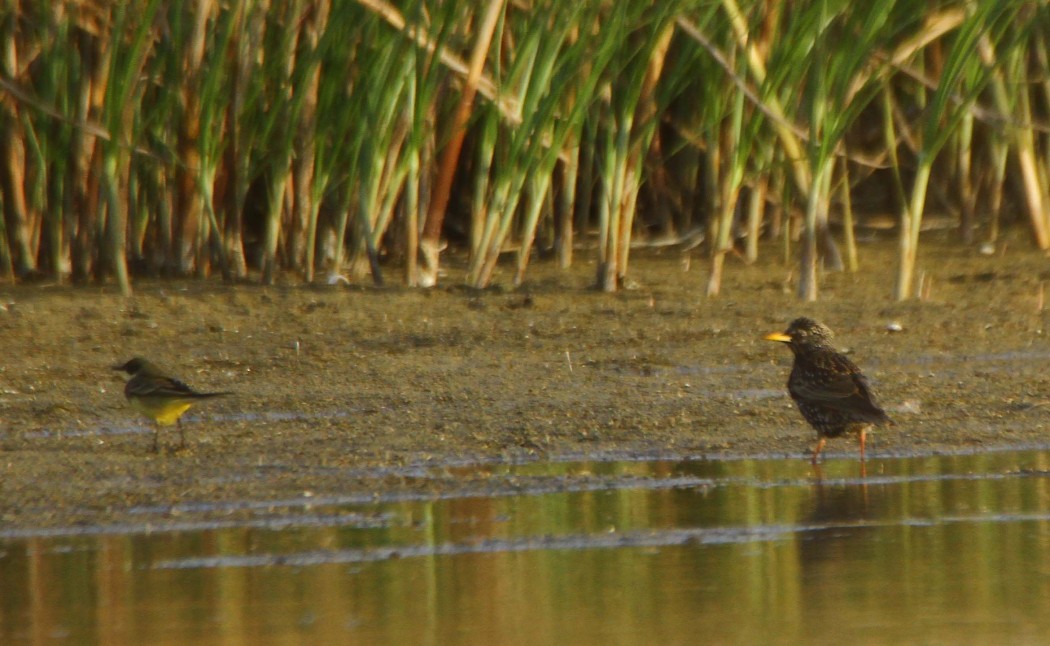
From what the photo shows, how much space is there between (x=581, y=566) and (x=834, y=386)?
2095 millimetres

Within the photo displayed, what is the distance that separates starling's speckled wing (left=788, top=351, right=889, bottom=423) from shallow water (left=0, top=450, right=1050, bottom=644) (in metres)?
0.35

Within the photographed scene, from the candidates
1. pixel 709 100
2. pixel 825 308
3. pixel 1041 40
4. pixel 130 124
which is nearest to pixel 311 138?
pixel 130 124

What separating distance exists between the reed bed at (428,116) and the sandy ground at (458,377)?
0.34m

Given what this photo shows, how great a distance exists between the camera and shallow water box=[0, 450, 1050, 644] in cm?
401

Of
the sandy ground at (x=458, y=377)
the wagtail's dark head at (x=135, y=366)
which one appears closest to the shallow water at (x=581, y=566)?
the sandy ground at (x=458, y=377)

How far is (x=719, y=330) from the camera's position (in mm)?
8891

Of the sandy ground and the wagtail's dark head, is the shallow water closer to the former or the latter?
the sandy ground

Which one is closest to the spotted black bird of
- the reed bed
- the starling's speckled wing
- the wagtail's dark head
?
the wagtail's dark head

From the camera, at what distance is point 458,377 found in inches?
311

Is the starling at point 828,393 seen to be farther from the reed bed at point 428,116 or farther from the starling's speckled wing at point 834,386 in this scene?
the reed bed at point 428,116

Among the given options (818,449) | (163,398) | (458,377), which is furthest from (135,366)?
(818,449)

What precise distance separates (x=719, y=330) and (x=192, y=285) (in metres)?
2.77

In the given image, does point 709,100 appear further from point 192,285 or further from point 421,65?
Answer: point 192,285

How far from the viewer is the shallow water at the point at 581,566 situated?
4.01 metres
